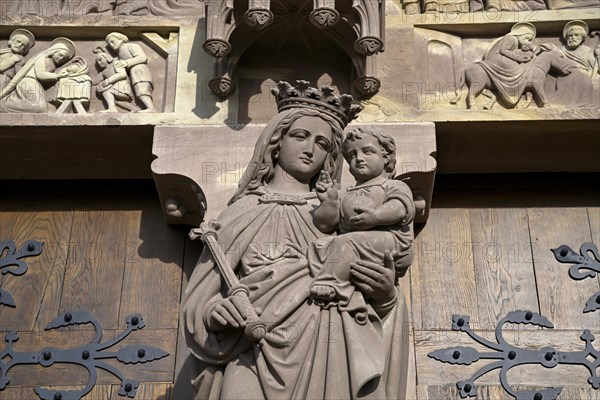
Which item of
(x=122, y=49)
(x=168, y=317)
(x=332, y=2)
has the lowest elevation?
(x=168, y=317)

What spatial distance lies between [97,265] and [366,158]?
147 centimetres

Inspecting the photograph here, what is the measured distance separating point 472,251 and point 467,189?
352 mm

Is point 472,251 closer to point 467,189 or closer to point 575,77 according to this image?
point 467,189

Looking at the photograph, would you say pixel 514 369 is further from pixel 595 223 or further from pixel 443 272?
pixel 595 223

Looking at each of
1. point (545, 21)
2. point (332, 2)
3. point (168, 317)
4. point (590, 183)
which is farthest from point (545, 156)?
point (168, 317)

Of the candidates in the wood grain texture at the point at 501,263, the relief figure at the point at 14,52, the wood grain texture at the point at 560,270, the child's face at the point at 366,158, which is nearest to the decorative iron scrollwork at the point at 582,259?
the wood grain texture at the point at 560,270

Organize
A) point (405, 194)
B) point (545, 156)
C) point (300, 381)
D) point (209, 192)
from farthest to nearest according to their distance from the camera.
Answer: point (545, 156)
point (209, 192)
point (405, 194)
point (300, 381)

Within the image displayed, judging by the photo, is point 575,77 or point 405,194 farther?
point 575,77

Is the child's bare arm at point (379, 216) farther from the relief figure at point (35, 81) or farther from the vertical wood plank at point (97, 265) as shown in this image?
the relief figure at point (35, 81)

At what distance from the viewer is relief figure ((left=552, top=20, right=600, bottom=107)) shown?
5754 mm

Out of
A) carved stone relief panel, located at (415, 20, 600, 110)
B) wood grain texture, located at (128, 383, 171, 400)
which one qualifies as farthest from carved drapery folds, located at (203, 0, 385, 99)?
wood grain texture, located at (128, 383, 171, 400)

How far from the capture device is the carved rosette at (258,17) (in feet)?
18.0

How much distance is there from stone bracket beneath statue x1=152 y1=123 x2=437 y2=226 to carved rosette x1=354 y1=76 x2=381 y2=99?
19cm

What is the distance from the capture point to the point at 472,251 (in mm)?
5711
